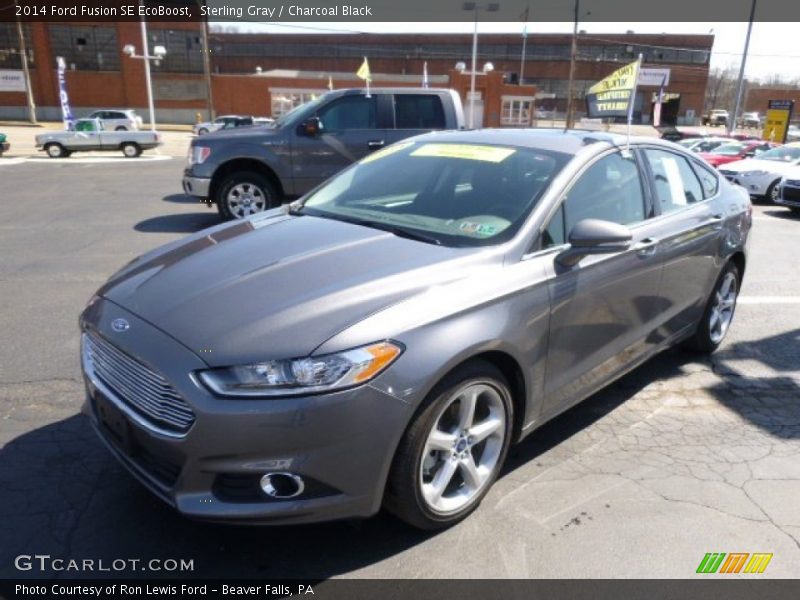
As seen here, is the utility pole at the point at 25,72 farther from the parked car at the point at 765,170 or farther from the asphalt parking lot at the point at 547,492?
the asphalt parking lot at the point at 547,492

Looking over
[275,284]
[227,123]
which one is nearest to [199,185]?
[275,284]

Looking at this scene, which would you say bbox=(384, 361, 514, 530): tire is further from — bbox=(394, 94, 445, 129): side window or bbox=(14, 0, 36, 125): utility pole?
bbox=(14, 0, 36, 125): utility pole

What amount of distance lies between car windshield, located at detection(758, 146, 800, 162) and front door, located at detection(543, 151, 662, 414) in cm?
1529

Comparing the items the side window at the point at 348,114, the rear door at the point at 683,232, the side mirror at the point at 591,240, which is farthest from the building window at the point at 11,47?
the side mirror at the point at 591,240

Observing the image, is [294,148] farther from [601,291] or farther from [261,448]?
[261,448]

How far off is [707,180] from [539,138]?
173 centimetres

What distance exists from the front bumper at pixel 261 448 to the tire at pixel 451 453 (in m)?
0.11

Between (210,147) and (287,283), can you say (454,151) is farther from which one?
(210,147)

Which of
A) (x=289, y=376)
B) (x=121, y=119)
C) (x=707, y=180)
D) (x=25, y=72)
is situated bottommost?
(x=121, y=119)

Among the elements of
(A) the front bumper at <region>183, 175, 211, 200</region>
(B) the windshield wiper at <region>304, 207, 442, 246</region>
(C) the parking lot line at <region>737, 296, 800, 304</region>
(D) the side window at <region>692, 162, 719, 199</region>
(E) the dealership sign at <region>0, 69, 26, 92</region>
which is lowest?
(C) the parking lot line at <region>737, 296, 800, 304</region>

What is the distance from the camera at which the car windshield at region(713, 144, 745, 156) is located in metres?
20.2

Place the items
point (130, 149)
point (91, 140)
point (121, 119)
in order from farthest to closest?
1. point (121, 119)
2. point (130, 149)
3. point (91, 140)

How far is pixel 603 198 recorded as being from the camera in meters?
3.48

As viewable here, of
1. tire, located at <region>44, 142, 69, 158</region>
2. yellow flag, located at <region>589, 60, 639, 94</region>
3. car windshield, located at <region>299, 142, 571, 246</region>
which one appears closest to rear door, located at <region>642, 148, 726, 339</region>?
yellow flag, located at <region>589, 60, 639, 94</region>
